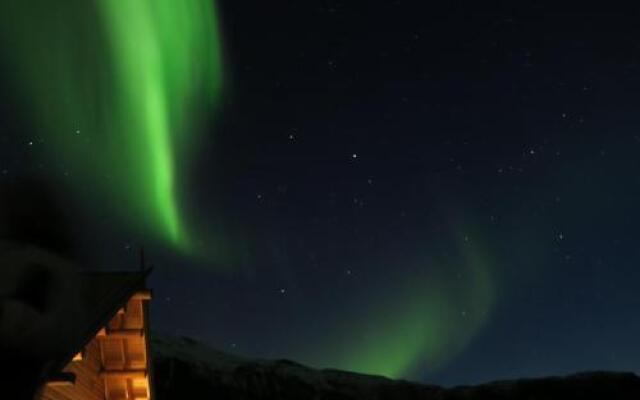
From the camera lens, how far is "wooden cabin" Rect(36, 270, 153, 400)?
13.0 meters

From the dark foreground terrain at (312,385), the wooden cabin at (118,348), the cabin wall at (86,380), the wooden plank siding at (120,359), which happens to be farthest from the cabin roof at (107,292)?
the dark foreground terrain at (312,385)

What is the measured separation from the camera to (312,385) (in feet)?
326

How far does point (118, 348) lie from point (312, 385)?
86.9m

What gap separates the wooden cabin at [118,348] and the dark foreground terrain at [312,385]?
78.6 m

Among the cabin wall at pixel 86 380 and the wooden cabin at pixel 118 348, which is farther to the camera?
the wooden cabin at pixel 118 348

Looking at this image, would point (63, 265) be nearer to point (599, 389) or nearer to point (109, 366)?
point (109, 366)

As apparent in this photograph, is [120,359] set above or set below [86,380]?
above

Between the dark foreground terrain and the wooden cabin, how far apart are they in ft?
258

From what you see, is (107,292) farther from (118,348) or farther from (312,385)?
(312,385)

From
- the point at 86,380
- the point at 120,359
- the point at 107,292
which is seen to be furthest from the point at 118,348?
the point at 107,292

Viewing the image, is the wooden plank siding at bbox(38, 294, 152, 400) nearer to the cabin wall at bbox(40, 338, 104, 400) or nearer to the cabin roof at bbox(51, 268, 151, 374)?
the cabin wall at bbox(40, 338, 104, 400)

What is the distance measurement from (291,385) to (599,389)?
119ft

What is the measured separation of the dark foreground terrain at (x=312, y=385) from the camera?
94.0m

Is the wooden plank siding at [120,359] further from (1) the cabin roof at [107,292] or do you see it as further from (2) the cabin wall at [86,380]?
(1) the cabin roof at [107,292]
